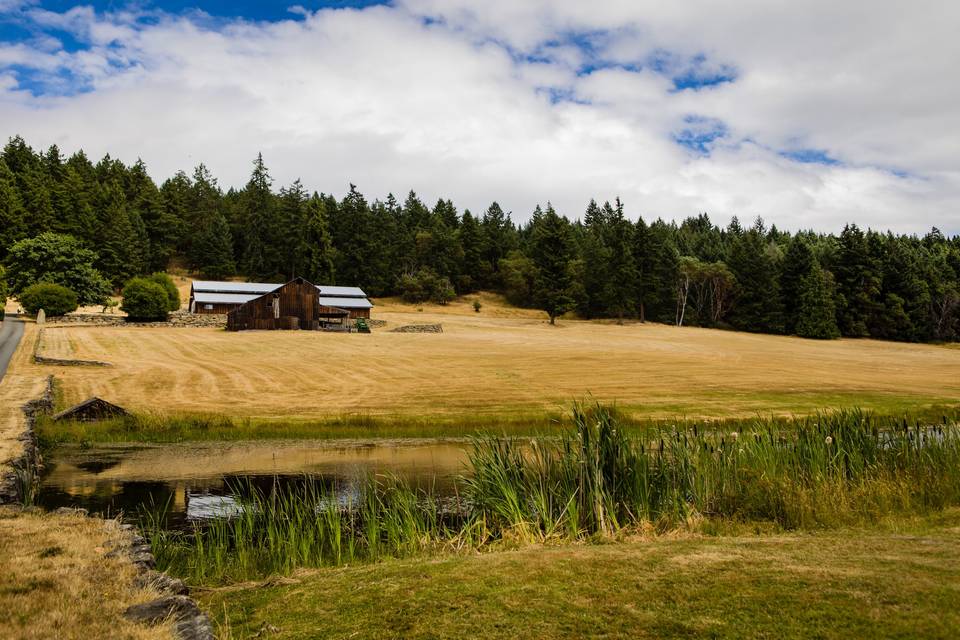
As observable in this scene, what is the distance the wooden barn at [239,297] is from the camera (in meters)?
90.4

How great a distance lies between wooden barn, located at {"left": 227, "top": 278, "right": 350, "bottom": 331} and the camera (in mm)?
75375

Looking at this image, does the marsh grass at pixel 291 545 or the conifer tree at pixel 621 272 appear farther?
the conifer tree at pixel 621 272

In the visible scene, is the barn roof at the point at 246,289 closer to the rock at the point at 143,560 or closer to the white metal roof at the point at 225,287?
the white metal roof at the point at 225,287

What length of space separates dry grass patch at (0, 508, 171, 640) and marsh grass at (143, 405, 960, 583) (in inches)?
53.2

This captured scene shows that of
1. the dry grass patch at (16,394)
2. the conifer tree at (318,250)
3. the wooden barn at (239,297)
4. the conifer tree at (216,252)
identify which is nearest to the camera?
the dry grass patch at (16,394)

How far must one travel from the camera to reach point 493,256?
136 meters

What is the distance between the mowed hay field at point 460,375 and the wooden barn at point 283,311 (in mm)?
4928

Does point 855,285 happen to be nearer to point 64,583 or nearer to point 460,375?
point 460,375

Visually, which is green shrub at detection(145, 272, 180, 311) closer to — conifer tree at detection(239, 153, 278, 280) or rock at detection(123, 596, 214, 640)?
conifer tree at detection(239, 153, 278, 280)

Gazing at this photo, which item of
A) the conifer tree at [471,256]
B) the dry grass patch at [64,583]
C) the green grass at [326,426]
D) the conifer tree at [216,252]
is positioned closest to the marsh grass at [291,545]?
the dry grass patch at [64,583]

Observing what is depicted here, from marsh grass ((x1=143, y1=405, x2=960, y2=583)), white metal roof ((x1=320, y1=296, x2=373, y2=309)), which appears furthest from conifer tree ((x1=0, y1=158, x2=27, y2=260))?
marsh grass ((x1=143, y1=405, x2=960, y2=583))

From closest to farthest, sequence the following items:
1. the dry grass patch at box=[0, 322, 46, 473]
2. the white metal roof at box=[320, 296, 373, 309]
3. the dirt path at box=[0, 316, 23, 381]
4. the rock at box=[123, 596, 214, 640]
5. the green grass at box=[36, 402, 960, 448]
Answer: the rock at box=[123, 596, 214, 640]
the dry grass patch at box=[0, 322, 46, 473]
the green grass at box=[36, 402, 960, 448]
the dirt path at box=[0, 316, 23, 381]
the white metal roof at box=[320, 296, 373, 309]

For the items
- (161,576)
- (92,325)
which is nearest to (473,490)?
(161,576)

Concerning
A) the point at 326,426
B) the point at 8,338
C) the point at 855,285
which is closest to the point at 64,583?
the point at 326,426
